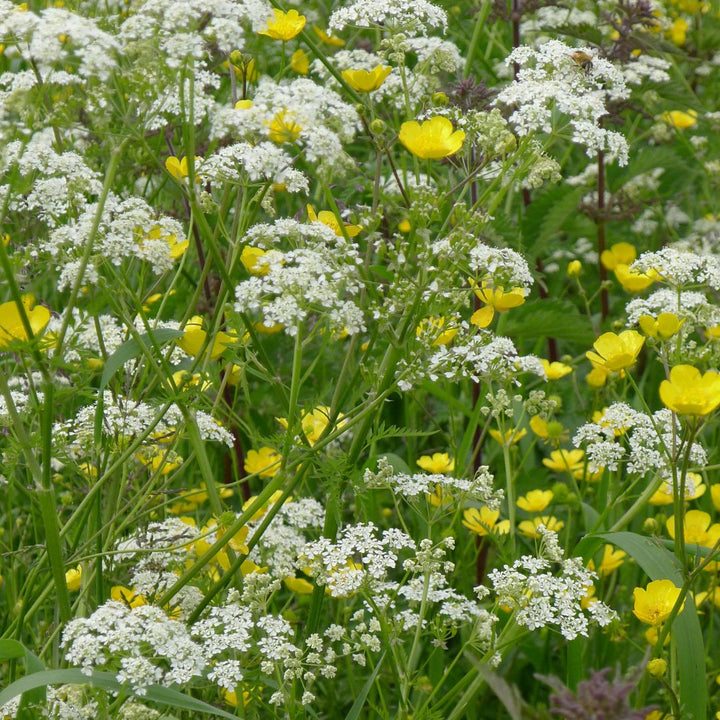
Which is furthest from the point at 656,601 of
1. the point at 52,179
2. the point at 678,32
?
the point at 678,32

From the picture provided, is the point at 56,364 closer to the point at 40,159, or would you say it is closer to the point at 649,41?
the point at 40,159

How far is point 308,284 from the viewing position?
174cm

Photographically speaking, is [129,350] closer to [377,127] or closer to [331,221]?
[331,221]

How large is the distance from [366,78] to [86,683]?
125 centimetres

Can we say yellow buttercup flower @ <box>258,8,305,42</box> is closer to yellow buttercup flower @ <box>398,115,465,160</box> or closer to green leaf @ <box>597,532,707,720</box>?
yellow buttercup flower @ <box>398,115,465,160</box>

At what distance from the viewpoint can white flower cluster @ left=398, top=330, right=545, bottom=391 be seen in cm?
182

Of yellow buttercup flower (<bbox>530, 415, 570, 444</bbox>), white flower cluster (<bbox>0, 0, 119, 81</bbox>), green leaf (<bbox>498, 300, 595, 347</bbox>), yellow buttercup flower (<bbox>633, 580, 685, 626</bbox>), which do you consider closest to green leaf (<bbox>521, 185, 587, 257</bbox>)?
green leaf (<bbox>498, 300, 595, 347</bbox>)

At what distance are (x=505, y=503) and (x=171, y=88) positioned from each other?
167 cm

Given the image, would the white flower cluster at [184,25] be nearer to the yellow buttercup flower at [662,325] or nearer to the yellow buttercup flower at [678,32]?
the yellow buttercup flower at [662,325]

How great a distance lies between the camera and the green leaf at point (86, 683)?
1.54 m

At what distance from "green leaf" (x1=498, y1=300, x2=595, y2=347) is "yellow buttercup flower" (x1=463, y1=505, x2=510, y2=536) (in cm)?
46

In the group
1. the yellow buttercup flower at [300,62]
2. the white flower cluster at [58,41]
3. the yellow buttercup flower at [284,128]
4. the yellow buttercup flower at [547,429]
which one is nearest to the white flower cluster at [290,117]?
the yellow buttercup flower at [284,128]

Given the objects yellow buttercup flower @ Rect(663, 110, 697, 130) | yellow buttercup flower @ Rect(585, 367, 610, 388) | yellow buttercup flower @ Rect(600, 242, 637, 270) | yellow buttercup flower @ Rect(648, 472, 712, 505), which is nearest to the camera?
yellow buttercup flower @ Rect(648, 472, 712, 505)

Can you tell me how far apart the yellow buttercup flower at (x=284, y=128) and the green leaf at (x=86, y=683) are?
869mm
